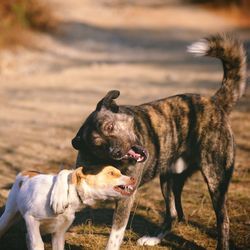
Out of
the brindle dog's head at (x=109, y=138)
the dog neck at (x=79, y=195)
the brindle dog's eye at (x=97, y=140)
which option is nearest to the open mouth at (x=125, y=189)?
the dog neck at (x=79, y=195)

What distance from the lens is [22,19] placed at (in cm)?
1681

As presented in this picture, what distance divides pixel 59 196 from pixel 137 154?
856mm

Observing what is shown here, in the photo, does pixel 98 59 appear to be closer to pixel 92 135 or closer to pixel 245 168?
pixel 245 168

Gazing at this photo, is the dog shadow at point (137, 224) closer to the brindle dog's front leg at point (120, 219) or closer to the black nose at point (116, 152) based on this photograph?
the brindle dog's front leg at point (120, 219)

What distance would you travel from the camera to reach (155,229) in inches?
234

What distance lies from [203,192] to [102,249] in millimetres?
1892

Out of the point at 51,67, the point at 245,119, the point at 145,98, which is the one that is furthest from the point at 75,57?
the point at 245,119

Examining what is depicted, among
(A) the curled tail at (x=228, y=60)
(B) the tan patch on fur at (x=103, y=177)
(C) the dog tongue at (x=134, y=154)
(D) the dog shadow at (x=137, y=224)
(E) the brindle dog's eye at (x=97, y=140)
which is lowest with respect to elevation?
(D) the dog shadow at (x=137, y=224)

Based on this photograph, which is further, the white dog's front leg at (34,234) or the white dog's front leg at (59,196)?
the white dog's front leg at (34,234)

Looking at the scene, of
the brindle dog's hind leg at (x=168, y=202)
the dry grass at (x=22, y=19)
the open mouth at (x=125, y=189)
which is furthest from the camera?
the dry grass at (x=22, y=19)

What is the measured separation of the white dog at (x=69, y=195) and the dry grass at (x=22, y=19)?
36.3ft

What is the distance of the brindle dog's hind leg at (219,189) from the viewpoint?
17.5 feet

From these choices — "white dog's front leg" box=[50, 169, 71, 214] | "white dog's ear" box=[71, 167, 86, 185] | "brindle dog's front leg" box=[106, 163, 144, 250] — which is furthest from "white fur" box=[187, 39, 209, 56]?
"white dog's front leg" box=[50, 169, 71, 214]

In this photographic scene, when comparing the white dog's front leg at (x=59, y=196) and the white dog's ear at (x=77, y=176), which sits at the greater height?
the white dog's ear at (x=77, y=176)
